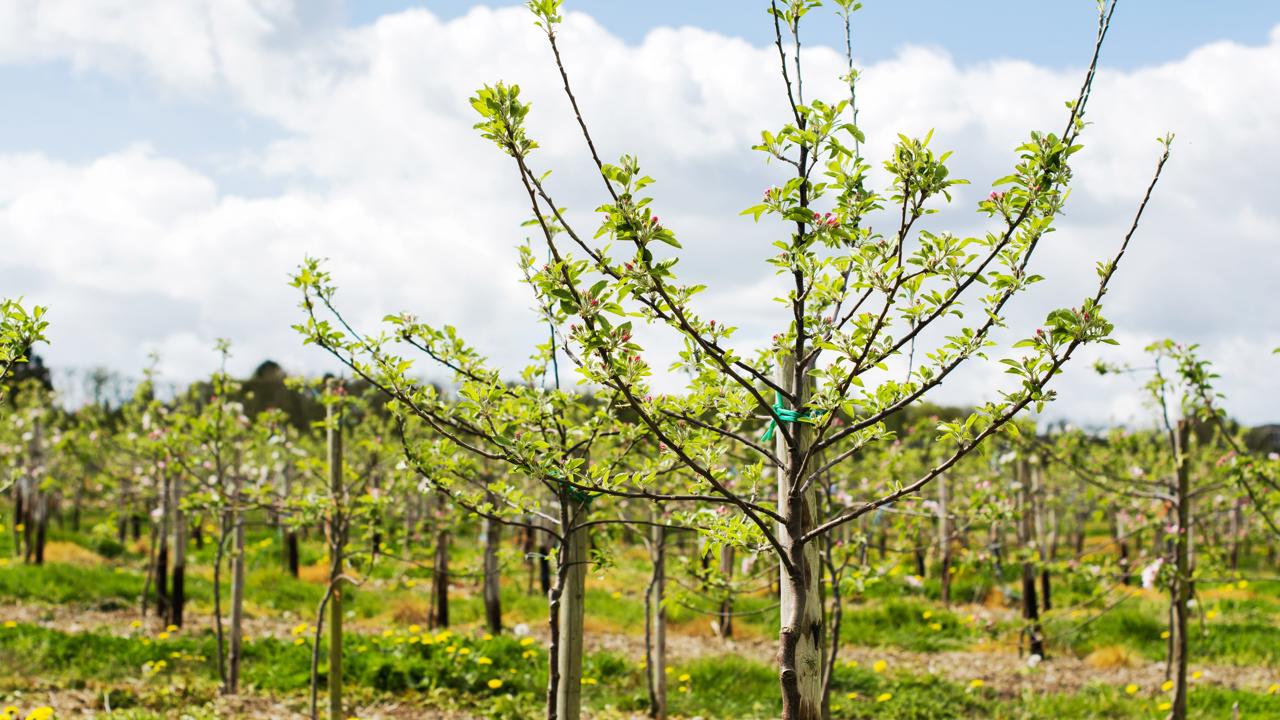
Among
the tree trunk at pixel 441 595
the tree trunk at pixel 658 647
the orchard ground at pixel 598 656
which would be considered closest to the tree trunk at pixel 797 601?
the orchard ground at pixel 598 656

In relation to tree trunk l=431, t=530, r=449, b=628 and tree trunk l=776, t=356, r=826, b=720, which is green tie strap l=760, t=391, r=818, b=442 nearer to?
tree trunk l=776, t=356, r=826, b=720

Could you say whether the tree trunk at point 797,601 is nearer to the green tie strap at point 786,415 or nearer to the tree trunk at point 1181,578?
the green tie strap at point 786,415

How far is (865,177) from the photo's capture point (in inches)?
98.9

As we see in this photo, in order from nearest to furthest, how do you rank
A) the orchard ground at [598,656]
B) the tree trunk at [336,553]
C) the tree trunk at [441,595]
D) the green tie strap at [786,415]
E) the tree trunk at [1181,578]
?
1. the green tie strap at [786,415]
2. the tree trunk at [336,553]
3. the tree trunk at [1181,578]
4. the orchard ground at [598,656]
5. the tree trunk at [441,595]

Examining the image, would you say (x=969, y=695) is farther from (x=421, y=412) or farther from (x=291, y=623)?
(x=291, y=623)

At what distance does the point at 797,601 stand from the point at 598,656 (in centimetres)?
729

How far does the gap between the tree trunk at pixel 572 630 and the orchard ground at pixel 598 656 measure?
0.82 metres

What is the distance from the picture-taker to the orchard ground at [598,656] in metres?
8.03

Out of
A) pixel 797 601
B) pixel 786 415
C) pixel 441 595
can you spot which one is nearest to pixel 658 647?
pixel 441 595

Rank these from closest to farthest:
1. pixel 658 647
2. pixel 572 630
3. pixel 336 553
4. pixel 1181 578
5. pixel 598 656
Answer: pixel 572 630 < pixel 336 553 < pixel 1181 578 < pixel 658 647 < pixel 598 656

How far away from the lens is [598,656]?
9445mm

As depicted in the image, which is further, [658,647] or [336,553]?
[658,647]

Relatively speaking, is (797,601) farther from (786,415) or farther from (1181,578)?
(1181,578)

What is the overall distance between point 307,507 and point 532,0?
172 inches
